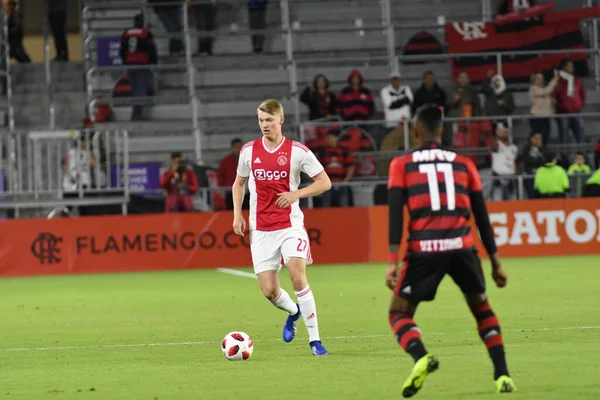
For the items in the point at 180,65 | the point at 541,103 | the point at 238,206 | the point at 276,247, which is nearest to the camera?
the point at 276,247

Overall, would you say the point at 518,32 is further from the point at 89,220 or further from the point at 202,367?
the point at 202,367

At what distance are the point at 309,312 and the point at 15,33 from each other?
75.0ft

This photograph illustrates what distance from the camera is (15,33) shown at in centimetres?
3206

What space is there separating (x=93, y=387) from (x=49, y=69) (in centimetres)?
2400

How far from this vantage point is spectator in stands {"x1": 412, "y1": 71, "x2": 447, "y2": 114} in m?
27.9

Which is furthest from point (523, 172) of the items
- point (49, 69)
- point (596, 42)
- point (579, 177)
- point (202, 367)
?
point (202, 367)

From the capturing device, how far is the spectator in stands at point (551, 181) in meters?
26.5

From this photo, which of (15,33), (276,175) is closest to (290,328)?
(276,175)

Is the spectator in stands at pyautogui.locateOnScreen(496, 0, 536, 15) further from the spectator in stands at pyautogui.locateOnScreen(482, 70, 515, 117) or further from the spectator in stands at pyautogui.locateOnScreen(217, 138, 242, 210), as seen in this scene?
the spectator in stands at pyautogui.locateOnScreen(217, 138, 242, 210)

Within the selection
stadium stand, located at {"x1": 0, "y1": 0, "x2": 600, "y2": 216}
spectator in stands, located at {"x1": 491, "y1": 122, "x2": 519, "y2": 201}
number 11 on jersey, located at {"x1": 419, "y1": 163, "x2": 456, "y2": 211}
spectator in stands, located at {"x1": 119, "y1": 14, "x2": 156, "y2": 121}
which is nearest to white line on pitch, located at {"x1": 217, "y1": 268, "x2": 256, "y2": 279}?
stadium stand, located at {"x1": 0, "y1": 0, "x2": 600, "y2": 216}

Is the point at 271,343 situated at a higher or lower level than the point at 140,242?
lower

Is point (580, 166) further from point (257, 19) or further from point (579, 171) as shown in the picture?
point (257, 19)

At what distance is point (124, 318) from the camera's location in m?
15.4

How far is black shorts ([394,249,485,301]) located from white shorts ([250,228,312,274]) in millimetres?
3127
